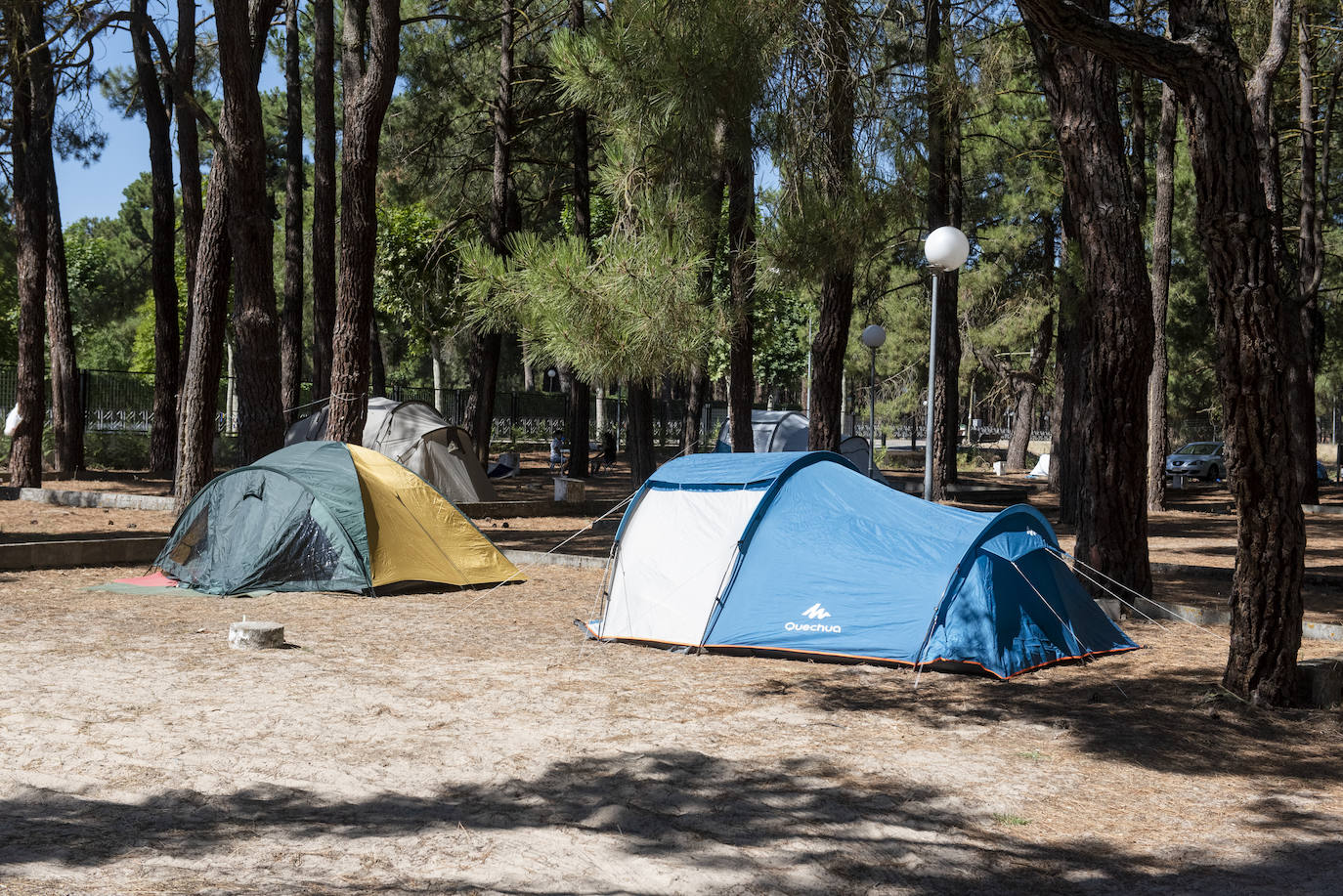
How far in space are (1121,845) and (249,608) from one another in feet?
24.9

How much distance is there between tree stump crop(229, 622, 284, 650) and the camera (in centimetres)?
834

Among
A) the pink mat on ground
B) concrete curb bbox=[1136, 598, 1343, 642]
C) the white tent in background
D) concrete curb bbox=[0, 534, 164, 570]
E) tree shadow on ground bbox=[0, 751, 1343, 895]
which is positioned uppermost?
the white tent in background

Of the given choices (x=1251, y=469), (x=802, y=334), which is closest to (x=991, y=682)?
(x=1251, y=469)

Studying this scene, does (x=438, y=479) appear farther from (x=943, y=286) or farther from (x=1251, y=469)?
(x=1251, y=469)

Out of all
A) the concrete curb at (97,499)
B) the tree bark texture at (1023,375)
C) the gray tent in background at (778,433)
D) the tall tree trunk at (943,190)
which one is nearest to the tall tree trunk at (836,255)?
the tall tree trunk at (943,190)

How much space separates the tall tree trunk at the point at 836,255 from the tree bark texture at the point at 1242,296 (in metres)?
6.57

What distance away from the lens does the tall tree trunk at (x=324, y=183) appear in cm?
1817

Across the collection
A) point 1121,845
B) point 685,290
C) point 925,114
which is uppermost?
Result: point 925,114

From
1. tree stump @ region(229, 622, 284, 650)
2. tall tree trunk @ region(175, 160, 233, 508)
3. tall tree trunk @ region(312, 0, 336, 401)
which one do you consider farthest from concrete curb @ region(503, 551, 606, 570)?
tall tree trunk @ region(312, 0, 336, 401)

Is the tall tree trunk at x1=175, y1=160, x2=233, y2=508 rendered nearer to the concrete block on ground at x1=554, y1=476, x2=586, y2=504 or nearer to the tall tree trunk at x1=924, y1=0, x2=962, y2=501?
the concrete block on ground at x1=554, y1=476, x2=586, y2=504

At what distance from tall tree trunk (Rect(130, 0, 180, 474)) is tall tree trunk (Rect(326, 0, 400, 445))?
17.9 feet

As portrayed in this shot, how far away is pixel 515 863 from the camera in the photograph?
447cm

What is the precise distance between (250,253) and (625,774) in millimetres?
11335

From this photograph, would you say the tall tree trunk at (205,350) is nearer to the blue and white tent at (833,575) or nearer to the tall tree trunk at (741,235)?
the tall tree trunk at (741,235)
